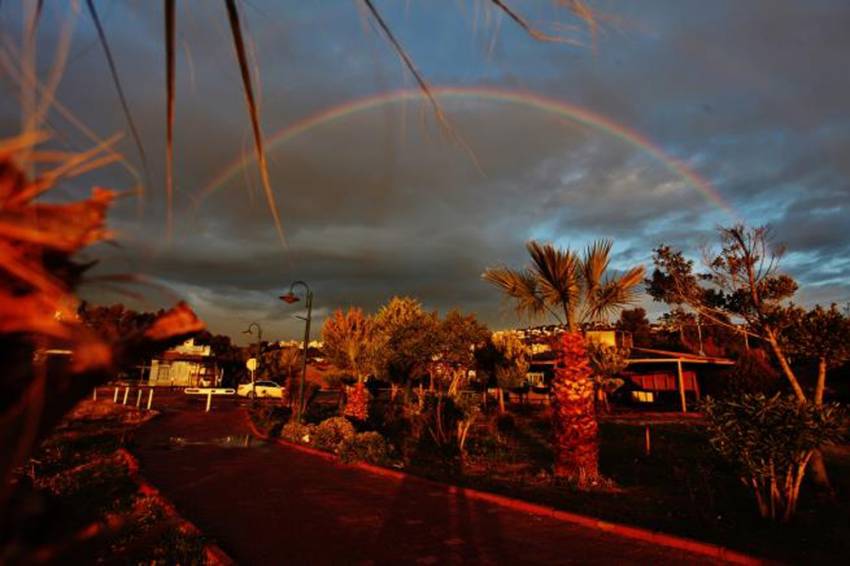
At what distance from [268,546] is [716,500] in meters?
7.26

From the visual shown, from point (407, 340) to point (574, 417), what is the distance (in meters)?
14.7

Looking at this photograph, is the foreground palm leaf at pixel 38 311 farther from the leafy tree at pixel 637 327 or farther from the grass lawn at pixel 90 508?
the leafy tree at pixel 637 327

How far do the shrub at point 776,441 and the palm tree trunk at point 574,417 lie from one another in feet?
9.13

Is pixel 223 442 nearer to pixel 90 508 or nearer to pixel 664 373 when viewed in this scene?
pixel 90 508

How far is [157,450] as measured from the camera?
14.0 m

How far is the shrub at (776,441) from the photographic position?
7.32 metres

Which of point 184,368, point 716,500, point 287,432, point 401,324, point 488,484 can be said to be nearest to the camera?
point 716,500

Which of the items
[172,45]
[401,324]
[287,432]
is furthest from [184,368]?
[172,45]

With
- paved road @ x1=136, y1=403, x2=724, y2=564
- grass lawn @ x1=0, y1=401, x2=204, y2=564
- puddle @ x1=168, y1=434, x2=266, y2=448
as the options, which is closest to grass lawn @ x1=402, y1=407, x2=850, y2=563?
paved road @ x1=136, y1=403, x2=724, y2=564

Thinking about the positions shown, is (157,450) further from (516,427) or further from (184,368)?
(184,368)

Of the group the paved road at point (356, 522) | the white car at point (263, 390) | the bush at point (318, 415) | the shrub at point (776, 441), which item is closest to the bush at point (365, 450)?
the paved road at point (356, 522)

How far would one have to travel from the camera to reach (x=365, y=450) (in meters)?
13.1

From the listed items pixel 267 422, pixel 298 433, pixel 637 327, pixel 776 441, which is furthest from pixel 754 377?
pixel 637 327

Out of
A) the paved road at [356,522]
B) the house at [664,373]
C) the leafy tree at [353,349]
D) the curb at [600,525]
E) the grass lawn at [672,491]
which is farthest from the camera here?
the house at [664,373]
